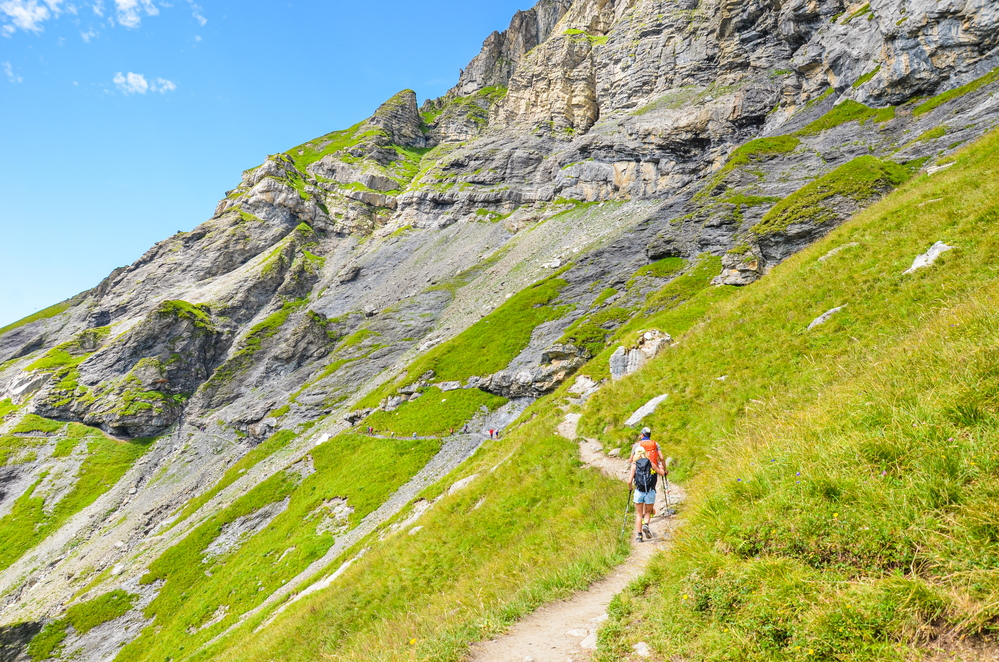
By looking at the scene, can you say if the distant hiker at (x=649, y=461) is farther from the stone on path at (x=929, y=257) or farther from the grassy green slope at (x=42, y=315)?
the grassy green slope at (x=42, y=315)

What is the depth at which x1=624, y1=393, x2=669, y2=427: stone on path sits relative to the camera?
54.4ft

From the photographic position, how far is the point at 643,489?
9953 mm

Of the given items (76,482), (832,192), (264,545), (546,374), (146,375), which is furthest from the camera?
(146,375)

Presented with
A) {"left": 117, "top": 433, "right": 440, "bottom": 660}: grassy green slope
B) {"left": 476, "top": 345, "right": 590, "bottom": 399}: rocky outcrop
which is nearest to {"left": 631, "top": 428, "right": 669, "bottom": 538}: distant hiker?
{"left": 476, "top": 345, "right": 590, "bottom": 399}: rocky outcrop

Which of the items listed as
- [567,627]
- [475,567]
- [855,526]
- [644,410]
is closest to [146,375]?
[475,567]

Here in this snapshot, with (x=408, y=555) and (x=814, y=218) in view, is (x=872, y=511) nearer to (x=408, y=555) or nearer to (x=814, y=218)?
(x=408, y=555)

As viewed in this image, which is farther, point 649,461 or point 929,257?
point 929,257

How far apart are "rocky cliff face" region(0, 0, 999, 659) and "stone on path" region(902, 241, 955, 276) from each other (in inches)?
719

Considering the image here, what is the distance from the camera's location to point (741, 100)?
100 meters

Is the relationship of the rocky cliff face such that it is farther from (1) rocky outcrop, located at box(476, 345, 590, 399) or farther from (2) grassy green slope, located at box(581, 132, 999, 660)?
(2) grassy green slope, located at box(581, 132, 999, 660)

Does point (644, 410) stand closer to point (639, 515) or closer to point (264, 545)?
point (639, 515)

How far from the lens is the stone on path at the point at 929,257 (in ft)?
45.3

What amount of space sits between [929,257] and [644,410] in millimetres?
10644

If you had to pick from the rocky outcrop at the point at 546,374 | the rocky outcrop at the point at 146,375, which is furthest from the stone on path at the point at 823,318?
the rocky outcrop at the point at 146,375
